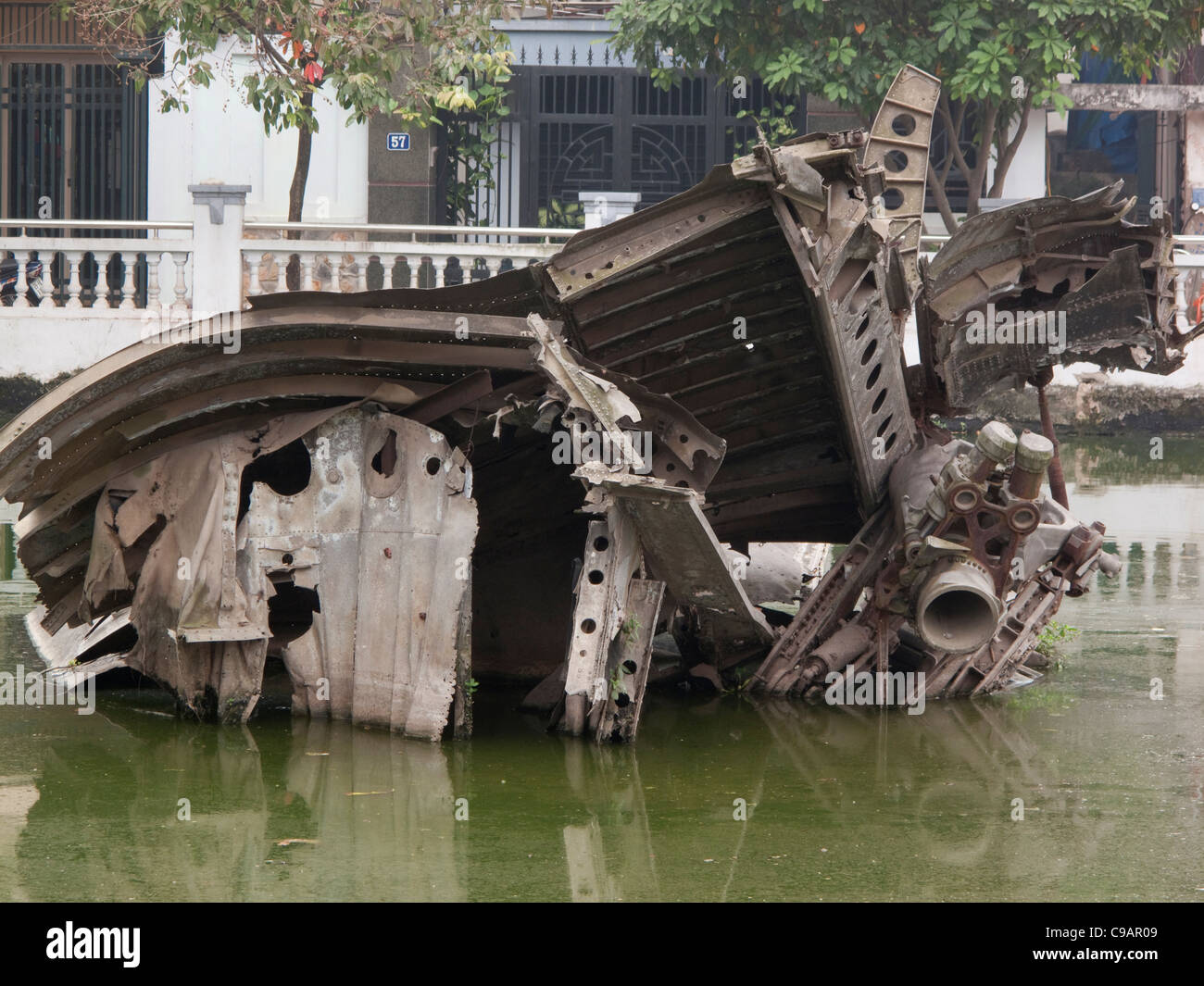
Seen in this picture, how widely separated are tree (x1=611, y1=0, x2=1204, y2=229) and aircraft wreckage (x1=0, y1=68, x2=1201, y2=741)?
10.2m

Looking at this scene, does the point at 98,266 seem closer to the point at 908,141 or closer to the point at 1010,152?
the point at 1010,152

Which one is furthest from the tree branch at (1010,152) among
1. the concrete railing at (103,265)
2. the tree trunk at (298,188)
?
the concrete railing at (103,265)

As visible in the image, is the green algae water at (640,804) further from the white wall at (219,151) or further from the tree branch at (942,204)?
the white wall at (219,151)

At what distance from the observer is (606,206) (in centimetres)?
1848

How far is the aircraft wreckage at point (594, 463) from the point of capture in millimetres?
6824

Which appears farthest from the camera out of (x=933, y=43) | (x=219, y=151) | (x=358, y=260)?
(x=219, y=151)

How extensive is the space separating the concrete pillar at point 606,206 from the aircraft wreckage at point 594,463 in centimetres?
1016

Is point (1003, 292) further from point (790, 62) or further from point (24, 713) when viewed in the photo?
point (790, 62)

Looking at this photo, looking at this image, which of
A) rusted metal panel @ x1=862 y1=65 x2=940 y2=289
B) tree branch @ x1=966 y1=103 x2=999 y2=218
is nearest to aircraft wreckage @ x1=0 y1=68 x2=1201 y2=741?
rusted metal panel @ x1=862 y1=65 x2=940 y2=289

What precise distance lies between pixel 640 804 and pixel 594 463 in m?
1.42

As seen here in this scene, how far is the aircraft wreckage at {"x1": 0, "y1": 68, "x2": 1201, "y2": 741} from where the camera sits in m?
6.82

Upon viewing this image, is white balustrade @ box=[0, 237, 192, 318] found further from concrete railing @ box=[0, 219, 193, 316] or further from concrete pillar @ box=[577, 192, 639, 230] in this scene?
concrete pillar @ box=[577, 192, 639, 230]

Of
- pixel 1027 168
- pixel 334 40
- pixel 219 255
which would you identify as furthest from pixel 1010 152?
pixel 219 255

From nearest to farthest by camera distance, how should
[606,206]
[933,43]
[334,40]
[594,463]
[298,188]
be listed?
[594,463] → [334,40] → [298,188] → [933,43] → [606,206]
